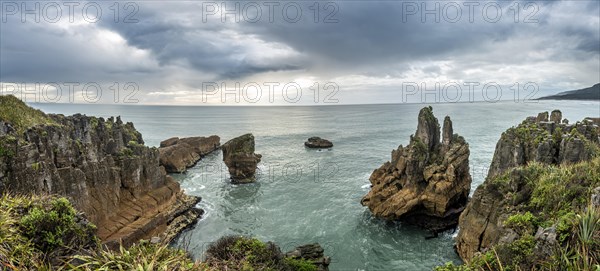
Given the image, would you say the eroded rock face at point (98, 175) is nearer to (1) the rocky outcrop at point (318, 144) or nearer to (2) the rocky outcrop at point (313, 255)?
(2) the rocky outcrop at point (313, 255)

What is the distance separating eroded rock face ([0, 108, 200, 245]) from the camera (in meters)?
20.2

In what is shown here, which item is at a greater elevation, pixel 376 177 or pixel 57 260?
pixel 57 260

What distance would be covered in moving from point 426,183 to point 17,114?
3771 cm

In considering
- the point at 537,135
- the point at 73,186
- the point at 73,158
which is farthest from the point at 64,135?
the point at 537,135

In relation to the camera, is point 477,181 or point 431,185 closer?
point 431,185

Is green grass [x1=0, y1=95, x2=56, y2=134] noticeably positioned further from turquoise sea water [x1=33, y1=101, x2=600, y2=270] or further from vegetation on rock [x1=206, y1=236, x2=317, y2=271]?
vegetation on rock [x1=206, y1=236, x2=317, y2=271]

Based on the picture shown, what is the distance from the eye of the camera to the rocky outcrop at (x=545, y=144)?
1955cm

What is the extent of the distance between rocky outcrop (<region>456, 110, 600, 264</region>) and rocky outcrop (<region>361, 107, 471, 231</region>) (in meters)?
4.09

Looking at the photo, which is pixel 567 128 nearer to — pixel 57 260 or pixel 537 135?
pixel 537 135

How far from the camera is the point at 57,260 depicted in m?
9.18

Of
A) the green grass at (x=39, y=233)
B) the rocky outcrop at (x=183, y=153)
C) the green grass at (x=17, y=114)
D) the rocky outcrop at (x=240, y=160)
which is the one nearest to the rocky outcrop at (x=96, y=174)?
the green grass at (x=17, y=114)

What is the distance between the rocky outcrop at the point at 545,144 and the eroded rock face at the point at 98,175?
2642cm

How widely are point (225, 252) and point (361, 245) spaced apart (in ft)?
50.8

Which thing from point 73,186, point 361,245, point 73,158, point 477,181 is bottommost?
point 361,245
